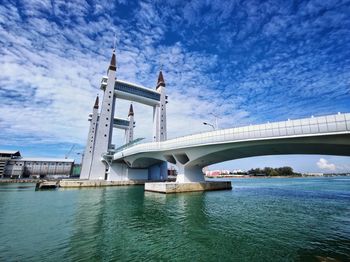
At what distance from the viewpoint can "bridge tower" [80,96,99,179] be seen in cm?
7044

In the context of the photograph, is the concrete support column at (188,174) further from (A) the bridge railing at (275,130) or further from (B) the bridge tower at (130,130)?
(B) the bridge tower at (130,130)

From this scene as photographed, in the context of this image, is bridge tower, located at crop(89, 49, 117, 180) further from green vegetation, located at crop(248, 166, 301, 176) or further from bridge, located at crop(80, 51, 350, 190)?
green vegetation, located at crop(248, 166, 301, 176)

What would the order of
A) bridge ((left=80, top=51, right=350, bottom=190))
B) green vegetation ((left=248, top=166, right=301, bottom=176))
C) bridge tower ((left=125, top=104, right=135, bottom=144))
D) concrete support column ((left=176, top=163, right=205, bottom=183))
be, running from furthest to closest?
green vegetation ((left=248, top=166, right=301, bottom=176)), bridge tower ((left=125, top=104, right=135, bottom=144)), concrete support column ((left=176, top=163, right=205, bottom=183)), bridge ((left=80, top=51, right=350, bottom=190))

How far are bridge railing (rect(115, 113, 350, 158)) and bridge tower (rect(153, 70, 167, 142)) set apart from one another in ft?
85.4

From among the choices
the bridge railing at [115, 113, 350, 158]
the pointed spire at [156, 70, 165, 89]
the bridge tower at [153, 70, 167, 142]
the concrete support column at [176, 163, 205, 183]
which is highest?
the pointed spire at [156, 70, 165, 89]

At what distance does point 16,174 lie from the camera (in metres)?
91.8

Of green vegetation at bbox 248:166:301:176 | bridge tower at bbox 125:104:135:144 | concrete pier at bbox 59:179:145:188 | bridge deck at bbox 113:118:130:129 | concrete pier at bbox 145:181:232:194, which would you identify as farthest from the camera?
green vegetation at bbox 248:166:301:176

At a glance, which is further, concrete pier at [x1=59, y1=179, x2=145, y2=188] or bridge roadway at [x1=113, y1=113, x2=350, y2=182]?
concrete pier at [x1=59, y1=179, x2=145, y2=188]

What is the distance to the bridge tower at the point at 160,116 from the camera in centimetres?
6188

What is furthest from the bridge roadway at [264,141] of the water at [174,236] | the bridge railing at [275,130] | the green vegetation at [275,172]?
the green vegetation at [275,172]

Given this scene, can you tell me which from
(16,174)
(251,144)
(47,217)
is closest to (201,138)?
(251,144)

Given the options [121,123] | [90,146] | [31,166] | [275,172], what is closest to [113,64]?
[121,123]

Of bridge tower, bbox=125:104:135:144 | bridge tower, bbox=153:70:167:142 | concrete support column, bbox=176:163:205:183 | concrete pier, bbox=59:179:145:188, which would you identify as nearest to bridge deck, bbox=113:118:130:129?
bridge tower, bbox=125:104:135:144

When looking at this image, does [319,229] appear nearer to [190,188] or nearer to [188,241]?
[188,241]
